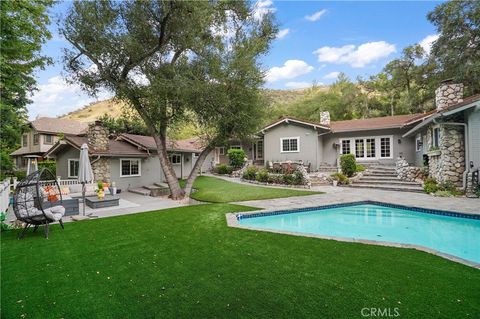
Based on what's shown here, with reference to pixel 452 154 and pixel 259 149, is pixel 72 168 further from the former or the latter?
pixel 452 154

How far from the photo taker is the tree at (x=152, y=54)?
1159 centimetres

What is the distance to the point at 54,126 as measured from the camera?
31.8m

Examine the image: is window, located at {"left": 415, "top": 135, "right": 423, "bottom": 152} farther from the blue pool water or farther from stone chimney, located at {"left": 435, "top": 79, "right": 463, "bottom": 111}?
the blue pool water

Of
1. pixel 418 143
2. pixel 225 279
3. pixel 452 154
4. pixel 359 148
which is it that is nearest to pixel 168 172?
pixel 225 279

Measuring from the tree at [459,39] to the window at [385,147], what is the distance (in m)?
7.97

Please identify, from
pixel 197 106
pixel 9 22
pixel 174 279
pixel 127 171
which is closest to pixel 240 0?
pixel 197 106

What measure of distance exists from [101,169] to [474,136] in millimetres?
20386

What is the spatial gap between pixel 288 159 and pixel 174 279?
18.9m

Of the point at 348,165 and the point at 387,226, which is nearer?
the point at 387,226

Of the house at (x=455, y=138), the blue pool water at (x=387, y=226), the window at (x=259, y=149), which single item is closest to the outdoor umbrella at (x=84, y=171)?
the blue pool water at (x=387, y=226)

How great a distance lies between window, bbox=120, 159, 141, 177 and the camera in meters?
17.8

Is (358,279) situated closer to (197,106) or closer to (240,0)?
(197,106)

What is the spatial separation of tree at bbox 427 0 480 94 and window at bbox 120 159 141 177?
2634 centimetres

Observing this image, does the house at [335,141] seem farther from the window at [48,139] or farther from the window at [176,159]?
the window at [48,139]
